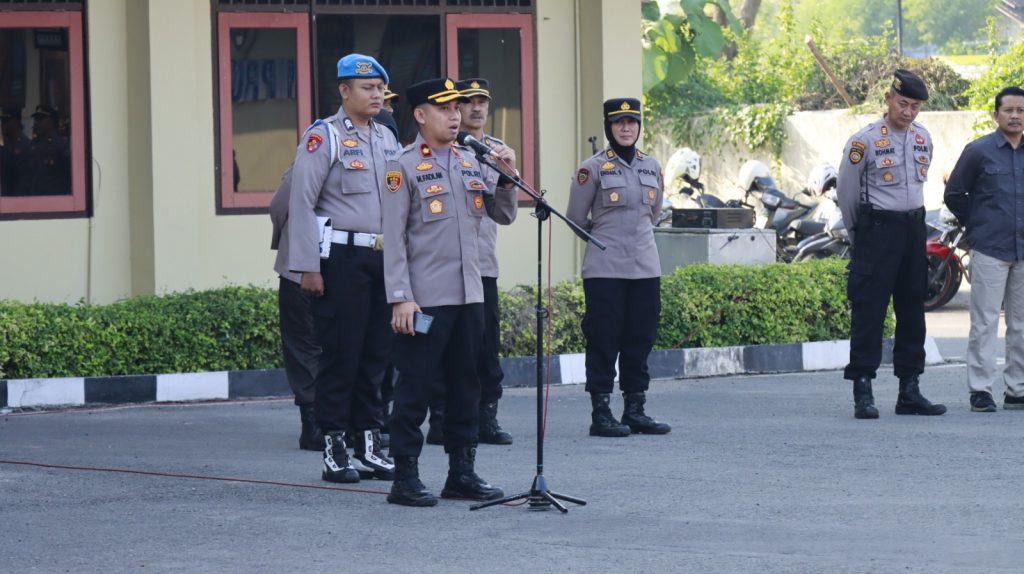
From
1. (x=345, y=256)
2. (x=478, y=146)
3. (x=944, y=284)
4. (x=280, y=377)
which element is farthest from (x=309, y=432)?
(x=944, y=284)

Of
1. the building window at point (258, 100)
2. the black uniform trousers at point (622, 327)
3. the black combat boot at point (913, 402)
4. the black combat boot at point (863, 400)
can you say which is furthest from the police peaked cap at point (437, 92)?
the building window at point (258, 100)

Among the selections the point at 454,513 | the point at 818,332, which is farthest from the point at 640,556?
the point at 818,332

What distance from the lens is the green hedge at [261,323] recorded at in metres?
10.9

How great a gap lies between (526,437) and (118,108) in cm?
485

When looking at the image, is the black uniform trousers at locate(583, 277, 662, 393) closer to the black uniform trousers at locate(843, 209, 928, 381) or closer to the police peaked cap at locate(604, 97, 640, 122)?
the police peaked cap at locate(604, 97, 640, 122)

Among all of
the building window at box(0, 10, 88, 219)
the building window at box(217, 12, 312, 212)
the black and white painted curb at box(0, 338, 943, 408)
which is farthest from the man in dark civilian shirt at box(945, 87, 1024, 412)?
the building window at box(0, 10, 88, 219)

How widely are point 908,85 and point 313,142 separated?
3.74m

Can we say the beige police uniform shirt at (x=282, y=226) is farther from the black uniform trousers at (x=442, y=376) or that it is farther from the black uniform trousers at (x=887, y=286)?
the black uniform trousers at (x=887, y=286)

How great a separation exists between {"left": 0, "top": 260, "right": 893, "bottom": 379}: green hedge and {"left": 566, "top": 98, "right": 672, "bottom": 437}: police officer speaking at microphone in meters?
2.26

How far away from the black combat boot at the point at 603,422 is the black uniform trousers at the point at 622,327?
0.08m

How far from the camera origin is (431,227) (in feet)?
23.9

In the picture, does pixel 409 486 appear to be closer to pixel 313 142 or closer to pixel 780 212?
pixel 313 142

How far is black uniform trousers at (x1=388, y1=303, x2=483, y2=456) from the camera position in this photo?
23.8ft

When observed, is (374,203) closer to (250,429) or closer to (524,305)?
(250,429)
